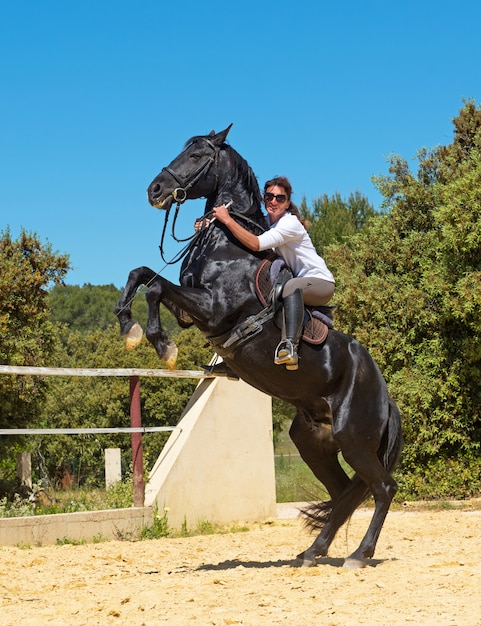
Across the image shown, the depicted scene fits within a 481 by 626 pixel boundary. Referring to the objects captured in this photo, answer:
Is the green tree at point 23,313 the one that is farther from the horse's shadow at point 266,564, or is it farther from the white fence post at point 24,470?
the horse's shadow at point 266,564

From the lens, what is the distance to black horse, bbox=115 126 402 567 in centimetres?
576

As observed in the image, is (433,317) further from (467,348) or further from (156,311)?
(156,311)

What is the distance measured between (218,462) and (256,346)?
4.77 meters

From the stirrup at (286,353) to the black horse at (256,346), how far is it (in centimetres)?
18

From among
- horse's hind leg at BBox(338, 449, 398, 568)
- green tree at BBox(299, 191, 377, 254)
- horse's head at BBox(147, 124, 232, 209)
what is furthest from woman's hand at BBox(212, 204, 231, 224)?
green tree at BBox(299, 191, 377, 254)

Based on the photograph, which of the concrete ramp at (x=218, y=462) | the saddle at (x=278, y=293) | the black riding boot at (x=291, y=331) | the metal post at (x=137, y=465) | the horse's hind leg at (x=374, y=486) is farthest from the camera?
the concrete ramp at (x=218, y=462)

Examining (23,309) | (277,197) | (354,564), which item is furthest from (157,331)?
(23,309)

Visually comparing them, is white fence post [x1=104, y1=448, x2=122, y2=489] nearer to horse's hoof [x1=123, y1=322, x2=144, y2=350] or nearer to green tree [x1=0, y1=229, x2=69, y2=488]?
green tree [x1=0, y1=229, x2=69, y2=488]

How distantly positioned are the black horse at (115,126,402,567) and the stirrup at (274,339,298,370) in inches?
7.0

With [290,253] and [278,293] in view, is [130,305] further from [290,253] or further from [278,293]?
[290,253]

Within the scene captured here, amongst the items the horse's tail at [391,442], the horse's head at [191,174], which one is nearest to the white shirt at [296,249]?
the horse's head at [191,174]

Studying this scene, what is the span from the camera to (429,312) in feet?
43.8

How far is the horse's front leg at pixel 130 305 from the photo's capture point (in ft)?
17.9

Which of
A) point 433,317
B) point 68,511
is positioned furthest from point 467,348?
point 68,511
